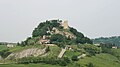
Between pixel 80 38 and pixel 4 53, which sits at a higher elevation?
pixel 80 38

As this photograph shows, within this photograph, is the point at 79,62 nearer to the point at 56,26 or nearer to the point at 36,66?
the point at 36,66

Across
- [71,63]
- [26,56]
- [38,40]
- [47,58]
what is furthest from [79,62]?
[38,40]

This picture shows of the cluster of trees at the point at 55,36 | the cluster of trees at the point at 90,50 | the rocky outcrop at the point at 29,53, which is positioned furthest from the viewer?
the cluster of trees at the point at 55,36

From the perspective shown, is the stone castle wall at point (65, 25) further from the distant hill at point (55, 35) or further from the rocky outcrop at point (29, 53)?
the rocky outcrop at point (29, 53)

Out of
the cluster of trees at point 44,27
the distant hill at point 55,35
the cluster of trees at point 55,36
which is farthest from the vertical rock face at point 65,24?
the cluster of trees at point 44,27

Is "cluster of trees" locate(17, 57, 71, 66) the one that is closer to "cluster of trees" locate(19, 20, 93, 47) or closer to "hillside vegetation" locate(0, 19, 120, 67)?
"hillside vegetation" locate(0, 19, 120, 67)

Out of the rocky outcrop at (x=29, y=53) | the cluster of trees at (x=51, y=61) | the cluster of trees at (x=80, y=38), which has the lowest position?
the cluster of trees at (x=51, y=61)

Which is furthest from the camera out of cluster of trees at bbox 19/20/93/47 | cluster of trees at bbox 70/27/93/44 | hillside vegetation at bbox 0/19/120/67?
cluster of trees at bbox 70/27/93/44

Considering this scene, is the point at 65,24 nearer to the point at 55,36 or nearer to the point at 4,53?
the point at 55,36

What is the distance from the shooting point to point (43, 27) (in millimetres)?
187500

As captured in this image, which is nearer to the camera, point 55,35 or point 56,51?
point 56,51

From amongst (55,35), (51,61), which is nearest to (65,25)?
(55,35)

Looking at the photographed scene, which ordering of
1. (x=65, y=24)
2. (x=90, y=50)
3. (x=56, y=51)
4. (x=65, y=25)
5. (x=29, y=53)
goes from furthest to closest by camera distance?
(x=65, y=24) → (x=65, y=25) → (x=90, y=50) → (x=29, y=53) → (x=56, y=51)

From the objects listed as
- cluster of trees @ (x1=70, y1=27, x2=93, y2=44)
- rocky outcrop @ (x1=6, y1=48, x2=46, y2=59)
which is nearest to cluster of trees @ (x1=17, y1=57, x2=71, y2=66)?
rocky outcrop @ (x1=6, y1=48, x2=46, y2=59)
